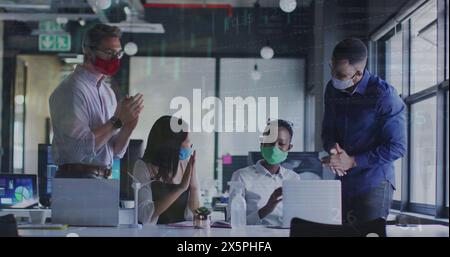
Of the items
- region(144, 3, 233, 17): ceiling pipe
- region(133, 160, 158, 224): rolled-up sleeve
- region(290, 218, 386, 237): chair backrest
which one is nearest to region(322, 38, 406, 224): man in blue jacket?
region(290, 218, 386, 237): chair backrest

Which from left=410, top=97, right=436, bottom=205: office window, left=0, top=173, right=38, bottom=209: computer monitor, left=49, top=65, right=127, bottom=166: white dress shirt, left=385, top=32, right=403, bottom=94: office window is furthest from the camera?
left=0, top=173, right=38, bottom=209: computer monitor

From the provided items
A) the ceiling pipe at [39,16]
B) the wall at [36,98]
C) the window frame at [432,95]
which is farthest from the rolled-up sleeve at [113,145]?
the window frame at [432,95]

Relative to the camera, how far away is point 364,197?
11.6 ft

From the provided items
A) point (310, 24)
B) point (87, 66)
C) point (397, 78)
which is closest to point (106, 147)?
point (87, 66)

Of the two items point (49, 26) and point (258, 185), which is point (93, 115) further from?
point (258, 185)

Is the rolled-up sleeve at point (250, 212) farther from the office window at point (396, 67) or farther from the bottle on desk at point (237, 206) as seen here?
the office window at point (396, 67)

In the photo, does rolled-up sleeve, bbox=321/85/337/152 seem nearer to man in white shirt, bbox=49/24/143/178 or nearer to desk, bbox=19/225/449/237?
desk, bbox=19/225/449/237

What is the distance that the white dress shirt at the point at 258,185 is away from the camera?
354cm

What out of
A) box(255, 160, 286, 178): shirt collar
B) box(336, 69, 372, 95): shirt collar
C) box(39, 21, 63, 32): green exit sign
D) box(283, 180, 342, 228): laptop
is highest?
box(39, 21, 63, 32): green exit sign

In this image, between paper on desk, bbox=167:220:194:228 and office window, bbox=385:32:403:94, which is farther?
paper on desk, bbox=167:220:194:228

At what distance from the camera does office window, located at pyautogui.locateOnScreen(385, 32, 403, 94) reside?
3.42 meters

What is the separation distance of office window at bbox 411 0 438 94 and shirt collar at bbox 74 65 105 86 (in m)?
1.40

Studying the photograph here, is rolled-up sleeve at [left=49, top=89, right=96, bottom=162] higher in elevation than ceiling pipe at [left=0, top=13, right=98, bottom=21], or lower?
lower
